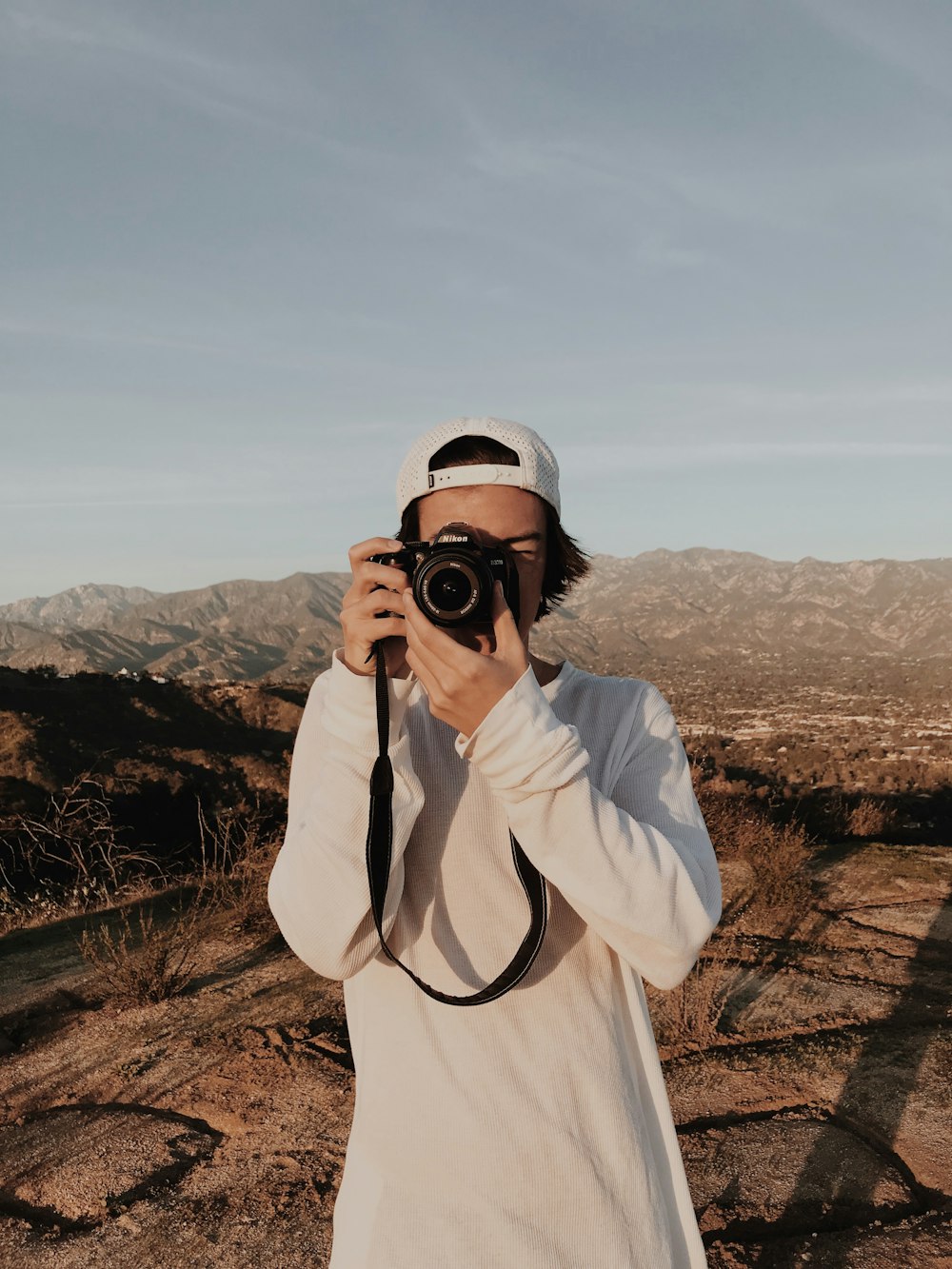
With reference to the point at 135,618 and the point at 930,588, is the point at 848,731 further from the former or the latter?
the point at 135,618

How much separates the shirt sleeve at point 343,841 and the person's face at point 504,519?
0.95 ft

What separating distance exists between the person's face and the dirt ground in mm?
2452

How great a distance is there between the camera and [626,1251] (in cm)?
111

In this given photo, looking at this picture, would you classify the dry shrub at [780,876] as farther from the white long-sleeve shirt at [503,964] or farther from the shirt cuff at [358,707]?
the shirt cuff at [358,707]

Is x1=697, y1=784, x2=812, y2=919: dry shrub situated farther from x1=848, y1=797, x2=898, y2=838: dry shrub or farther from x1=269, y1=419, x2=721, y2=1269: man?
x1=269, y1=419, x2=721, y2=1269: man

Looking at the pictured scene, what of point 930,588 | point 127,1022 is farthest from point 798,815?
point 930,588

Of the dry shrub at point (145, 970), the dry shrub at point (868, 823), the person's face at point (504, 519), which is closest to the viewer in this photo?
the person's face at point (504, 519)

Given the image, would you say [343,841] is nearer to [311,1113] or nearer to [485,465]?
[485,465]

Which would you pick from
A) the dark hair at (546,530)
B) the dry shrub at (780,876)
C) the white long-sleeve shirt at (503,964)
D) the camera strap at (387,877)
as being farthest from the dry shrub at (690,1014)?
the camera strap at (387,877)

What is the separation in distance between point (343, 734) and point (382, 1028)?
0.43 meters

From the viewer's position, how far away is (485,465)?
1.36 meters

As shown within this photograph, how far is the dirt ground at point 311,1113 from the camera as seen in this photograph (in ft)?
9.35

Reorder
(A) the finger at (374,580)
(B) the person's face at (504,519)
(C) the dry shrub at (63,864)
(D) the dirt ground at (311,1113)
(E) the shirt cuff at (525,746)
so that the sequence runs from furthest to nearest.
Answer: (C) the dry shrub at (63,864), (D) the dirt ground at (311,1113), (B) the person's face at (504,519), (A) the finger at (374,580), (E) the shirt cuff at (525,746)

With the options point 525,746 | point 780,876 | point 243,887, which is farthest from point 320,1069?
point 780,876
